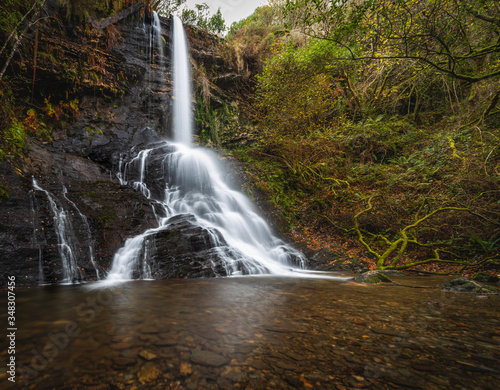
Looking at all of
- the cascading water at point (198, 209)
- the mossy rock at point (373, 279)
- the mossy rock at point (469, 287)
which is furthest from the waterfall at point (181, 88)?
the mossy rock at point (469, 287)

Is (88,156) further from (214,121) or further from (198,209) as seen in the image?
(214,121)

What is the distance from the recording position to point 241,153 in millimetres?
12242

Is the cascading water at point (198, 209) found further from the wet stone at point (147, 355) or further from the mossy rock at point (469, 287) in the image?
the wet stone at point (147, 355)

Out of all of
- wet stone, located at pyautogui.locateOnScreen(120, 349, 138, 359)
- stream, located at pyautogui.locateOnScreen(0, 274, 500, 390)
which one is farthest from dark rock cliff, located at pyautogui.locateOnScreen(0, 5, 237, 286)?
wet stone, located at pyautogui.locateOnScreen(120, 349, 138, 359)

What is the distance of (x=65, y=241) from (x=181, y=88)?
10.7 meters

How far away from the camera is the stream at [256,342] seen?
4.49 feet

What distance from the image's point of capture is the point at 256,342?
1853mm

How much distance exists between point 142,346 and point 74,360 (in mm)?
426

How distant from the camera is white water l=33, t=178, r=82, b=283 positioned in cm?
433

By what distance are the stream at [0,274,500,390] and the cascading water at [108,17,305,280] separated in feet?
7.50

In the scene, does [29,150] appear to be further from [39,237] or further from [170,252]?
[170,252]

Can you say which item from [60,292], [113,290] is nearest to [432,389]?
[113,290]

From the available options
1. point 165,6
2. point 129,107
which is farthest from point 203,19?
point 129,107

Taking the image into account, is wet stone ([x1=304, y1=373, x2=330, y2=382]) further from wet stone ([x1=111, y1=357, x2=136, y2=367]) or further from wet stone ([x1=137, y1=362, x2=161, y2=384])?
wet stone ([x1=111, y1=357, x2=136, y2=367])
